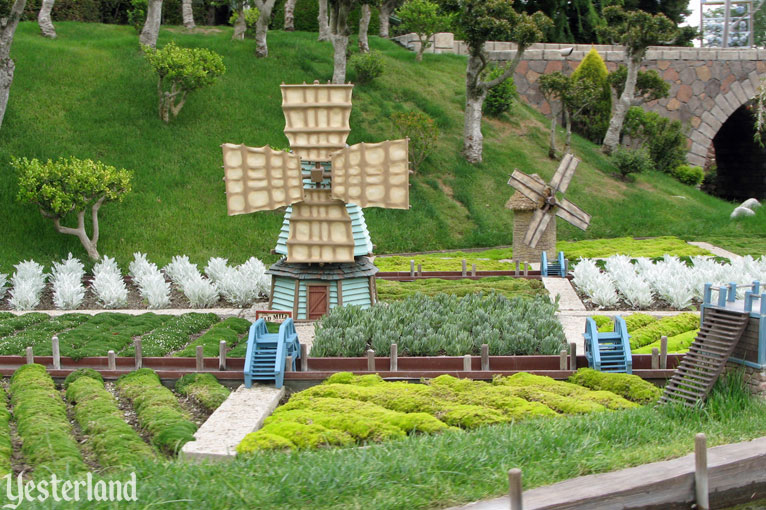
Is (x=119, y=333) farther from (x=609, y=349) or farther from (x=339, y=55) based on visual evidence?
(x=339, y=55)

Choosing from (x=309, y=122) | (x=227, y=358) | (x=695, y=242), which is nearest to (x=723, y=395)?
(x=227, y=358)

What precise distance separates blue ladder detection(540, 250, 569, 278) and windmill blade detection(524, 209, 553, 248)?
0.66 metres

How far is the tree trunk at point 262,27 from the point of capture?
3253 cm

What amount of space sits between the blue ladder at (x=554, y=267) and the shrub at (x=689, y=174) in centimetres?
1923

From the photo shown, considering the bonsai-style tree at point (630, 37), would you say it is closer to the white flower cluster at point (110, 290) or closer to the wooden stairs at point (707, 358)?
the white flower cluster at point (110, 290)

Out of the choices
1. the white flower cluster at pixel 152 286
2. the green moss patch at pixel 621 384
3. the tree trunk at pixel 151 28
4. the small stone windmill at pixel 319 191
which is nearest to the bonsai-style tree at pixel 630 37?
the tree trunk at pixel 151 28

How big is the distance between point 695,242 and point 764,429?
21443 millimetres

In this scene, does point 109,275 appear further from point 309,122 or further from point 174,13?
point 174,13

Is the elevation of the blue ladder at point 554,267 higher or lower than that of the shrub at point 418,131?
lower

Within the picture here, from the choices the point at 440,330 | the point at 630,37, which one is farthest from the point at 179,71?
the point at 440,330

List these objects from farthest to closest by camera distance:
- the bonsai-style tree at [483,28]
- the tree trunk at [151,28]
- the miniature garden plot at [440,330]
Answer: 1. the tree trunk at [151,28]
2. the bonsai-style tree at [483,28]
3. the miniature garden plot at [440,330]

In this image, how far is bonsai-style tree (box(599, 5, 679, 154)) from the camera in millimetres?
34250

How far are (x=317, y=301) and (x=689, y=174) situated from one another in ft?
89.3

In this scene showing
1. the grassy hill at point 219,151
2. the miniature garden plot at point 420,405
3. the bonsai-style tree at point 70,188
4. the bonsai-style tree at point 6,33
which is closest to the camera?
the miniature garden plot at point 420,405
